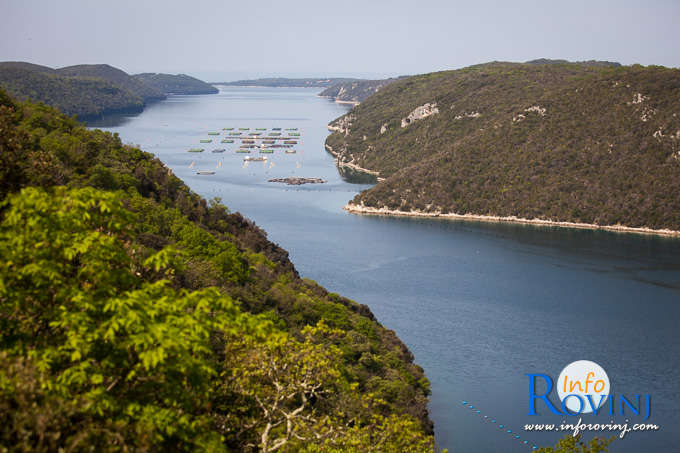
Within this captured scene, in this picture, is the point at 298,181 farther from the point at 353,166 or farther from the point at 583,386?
the point at 583,386

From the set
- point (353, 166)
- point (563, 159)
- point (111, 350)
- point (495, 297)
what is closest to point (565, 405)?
point (495, 297)

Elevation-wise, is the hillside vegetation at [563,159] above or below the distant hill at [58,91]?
below

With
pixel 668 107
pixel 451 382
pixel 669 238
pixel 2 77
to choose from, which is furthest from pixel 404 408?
pixel 2 77

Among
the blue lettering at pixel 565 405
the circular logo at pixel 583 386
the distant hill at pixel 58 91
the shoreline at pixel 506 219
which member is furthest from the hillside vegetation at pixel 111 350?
the distant hill at pixel 58 91

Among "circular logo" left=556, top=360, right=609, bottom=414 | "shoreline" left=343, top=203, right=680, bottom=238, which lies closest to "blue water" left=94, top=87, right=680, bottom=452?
"circular logo" left=556, top=360, right=609, bottom=414

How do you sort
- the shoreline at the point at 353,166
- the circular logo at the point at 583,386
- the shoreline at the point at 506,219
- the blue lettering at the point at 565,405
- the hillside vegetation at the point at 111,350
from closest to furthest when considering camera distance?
the hillside vegetation at the point at 111,350, the blue lettering at the point at 565,405, the circular logo at the point at 583,386, the shoreline at the point at 506,219, the shoreline at the point at 353,166

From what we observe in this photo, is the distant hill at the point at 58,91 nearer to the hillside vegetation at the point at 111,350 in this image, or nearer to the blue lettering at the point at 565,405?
the blue lettering at the point at 565,405

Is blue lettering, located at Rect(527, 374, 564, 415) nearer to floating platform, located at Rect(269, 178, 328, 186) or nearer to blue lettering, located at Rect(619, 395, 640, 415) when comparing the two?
blue lettering, located at Rect(619, 395, 640, 415)
